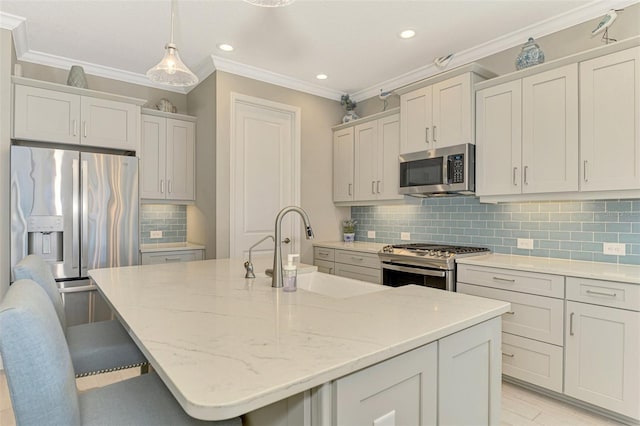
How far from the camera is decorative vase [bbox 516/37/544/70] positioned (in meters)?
2.75

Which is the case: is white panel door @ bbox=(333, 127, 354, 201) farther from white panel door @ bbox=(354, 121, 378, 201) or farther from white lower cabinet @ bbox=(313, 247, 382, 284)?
white lower cabinet @ bbox=(313, 247, 382, 284)

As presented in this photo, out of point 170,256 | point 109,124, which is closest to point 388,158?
point 170,256

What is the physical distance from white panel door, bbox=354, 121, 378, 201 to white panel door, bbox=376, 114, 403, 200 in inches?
2.7

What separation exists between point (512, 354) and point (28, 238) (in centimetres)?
Result: 379

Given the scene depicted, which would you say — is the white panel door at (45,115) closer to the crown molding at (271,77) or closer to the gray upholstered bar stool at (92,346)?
the crown molding at (271,77)

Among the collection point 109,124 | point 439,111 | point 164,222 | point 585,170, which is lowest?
point 164,222

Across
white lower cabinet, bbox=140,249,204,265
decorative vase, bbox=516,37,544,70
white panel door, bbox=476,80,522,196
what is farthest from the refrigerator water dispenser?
decorative vase, bbox=516,37,544,70

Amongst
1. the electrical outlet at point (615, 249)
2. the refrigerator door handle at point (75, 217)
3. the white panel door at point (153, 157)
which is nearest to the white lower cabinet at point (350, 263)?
the electrical outlet at point (615, 249)

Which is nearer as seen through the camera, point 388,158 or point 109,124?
point 109,124

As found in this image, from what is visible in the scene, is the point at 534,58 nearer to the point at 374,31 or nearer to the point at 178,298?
the point at 374,31

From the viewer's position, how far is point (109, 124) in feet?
11.1

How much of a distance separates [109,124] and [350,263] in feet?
8.94

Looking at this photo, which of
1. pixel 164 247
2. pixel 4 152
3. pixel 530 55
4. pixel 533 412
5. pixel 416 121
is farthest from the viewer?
pixel 164 247

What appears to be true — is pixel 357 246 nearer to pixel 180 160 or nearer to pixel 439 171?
pixel 439 171
